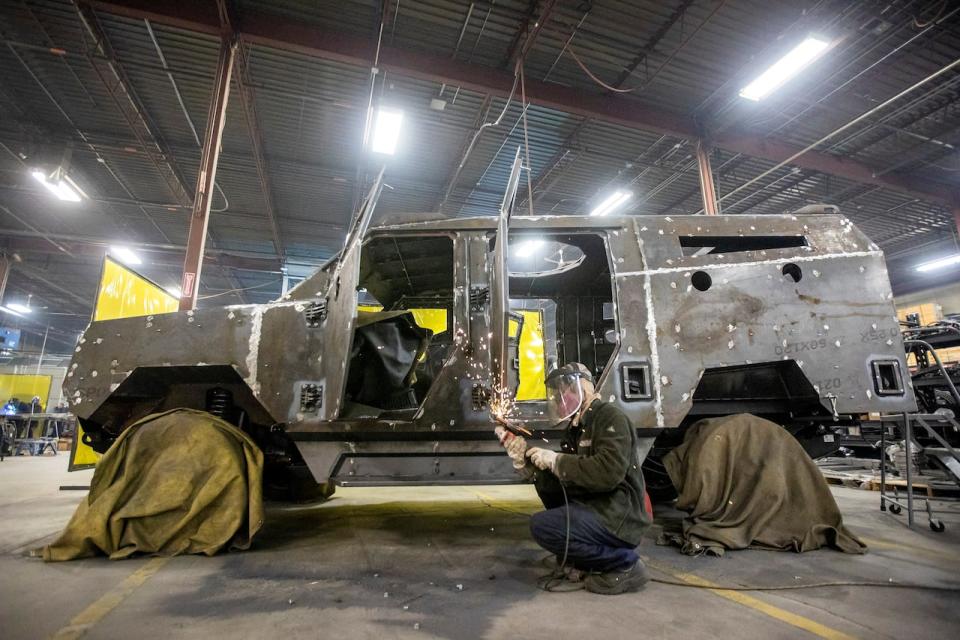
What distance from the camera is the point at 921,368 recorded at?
224 inches

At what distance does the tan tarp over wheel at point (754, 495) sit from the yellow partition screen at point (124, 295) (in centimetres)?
541

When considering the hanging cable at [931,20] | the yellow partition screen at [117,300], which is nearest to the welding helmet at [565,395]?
the yellow partition screen at [117,300]

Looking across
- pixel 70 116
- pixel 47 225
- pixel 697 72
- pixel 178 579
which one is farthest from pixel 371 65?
pixel 47 225

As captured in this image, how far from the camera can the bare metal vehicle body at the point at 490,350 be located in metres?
2.85

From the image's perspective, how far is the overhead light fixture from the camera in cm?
955

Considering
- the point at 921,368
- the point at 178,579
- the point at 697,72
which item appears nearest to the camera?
the point at 178,579

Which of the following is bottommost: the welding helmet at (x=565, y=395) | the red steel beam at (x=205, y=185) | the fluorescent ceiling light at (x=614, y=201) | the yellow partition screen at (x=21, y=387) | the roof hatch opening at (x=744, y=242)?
the welding helmet at (x=565, y=395)

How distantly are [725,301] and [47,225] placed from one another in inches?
723

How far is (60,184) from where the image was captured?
981 cm

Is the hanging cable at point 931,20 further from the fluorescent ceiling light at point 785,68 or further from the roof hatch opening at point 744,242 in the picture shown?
the roof hatch opening at point 744,242

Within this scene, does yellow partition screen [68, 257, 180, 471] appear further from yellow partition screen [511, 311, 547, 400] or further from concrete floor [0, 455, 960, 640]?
yellow partition screen [511, 311, 547, 400]

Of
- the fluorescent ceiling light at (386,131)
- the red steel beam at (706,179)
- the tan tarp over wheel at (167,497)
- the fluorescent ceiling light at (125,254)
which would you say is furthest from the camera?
the fluorescent ceiling light at (125,254)

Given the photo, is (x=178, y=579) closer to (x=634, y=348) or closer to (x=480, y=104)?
(x=634, y=348)

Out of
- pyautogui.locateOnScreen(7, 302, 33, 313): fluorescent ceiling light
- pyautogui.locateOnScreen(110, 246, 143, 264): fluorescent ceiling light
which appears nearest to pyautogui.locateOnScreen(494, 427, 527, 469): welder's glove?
pyautogui.locateOnScreen(110, 246, 143, 264): fluorescent ceiling light
